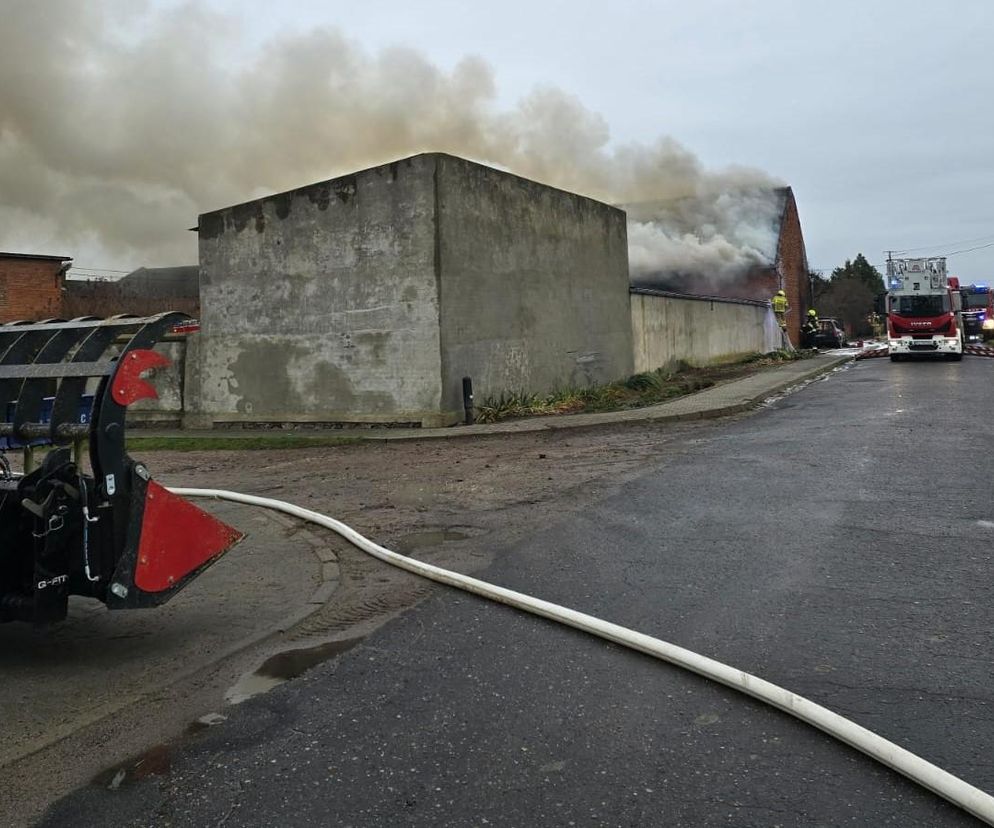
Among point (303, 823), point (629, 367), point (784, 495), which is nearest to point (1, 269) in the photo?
point (629, 367)

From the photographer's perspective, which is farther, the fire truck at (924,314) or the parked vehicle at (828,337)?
the parked vehicle at (828,337)

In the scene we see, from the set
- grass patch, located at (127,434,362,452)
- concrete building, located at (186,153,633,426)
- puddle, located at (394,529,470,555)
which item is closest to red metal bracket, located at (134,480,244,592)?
puddle, located at (394,529,470,555)

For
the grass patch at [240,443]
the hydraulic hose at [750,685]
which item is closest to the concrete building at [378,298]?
the grass patch at [240,443]

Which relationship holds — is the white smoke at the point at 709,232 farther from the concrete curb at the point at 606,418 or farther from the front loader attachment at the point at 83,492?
the front loader attachment at the point at 83,492

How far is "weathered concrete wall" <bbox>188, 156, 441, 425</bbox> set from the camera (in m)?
13.6

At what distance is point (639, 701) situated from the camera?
10.4 ft

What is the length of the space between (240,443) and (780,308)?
107ft

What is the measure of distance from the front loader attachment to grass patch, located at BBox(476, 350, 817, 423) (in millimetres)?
10602

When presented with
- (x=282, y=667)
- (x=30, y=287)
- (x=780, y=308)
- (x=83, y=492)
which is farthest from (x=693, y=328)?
(x=30, y=287)

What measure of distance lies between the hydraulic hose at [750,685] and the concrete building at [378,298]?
851cm

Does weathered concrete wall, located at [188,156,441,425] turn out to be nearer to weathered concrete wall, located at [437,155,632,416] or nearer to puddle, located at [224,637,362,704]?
weathered concrete wall, located at [437,155,632,416]

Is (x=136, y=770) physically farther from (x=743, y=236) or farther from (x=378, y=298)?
(x=743, y=236)

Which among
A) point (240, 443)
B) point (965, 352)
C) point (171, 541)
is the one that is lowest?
point (240, 443)

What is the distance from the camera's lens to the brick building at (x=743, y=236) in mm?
38497
